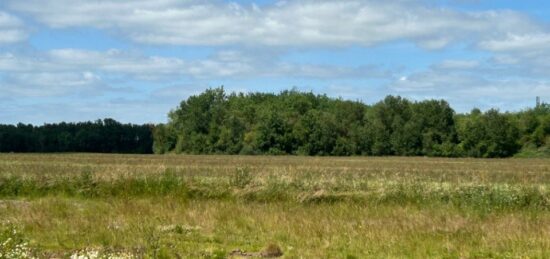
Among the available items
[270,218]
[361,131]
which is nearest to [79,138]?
[361,131]

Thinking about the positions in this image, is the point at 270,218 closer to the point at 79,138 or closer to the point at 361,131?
the point at 361,131

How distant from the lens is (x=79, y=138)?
107 meters

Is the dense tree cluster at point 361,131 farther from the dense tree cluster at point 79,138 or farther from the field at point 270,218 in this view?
the field at point 270,218

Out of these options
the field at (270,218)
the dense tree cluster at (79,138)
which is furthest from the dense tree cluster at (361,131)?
the field at (270,218)

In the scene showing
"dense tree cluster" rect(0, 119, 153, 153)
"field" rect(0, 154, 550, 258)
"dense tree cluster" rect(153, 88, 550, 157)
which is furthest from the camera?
"dense tree cluster" rect(0, 119, 153, 153)

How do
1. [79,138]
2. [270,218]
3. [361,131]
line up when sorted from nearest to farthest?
[270,218] < [361,131] < [79,138]

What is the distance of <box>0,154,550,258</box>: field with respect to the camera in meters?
13.5

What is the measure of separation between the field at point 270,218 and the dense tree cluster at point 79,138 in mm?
75613

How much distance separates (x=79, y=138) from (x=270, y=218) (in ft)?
308

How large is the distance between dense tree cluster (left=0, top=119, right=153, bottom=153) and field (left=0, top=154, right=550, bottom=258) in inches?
2977

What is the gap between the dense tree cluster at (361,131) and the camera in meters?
89.6

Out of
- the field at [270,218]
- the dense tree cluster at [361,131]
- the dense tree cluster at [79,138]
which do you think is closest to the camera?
the field at [270,218]

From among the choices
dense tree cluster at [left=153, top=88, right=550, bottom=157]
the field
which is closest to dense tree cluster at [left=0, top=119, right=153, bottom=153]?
dense tree cluster at [left=153, top=88, right=550, bottom=157]

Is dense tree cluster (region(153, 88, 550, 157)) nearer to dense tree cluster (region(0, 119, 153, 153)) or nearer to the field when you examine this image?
dense tree cluster (region(0, 119, 153, 153))
